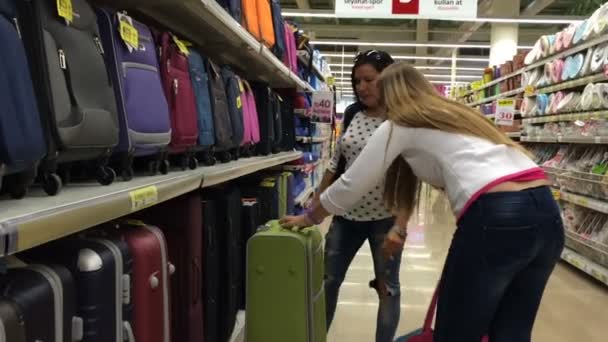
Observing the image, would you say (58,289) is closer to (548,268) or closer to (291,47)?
(548,268)

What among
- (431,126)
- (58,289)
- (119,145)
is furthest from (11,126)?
(431,126)

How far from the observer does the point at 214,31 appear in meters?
2.88

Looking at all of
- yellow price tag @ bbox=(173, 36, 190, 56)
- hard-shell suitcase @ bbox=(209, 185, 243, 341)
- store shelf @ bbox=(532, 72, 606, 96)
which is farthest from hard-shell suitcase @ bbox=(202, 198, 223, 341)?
store shelf @ bbox=(532, 72, 606, 96)

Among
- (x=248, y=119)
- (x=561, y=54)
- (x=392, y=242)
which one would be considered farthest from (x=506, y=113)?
(x=392, y=242)

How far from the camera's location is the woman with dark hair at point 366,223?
2.64 metres

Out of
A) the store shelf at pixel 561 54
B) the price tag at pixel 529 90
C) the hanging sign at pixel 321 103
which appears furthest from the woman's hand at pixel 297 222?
the price tag at pixel 529 90

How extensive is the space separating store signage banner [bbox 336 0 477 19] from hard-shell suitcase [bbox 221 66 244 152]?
16.2ft

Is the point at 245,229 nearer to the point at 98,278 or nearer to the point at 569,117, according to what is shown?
the point at 98,278

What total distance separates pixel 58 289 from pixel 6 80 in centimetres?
41

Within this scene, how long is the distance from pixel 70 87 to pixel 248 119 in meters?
1.94

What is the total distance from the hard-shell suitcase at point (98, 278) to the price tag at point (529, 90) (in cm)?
602

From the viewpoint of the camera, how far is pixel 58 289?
3.78ft

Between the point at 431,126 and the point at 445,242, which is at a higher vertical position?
the point at 431,126

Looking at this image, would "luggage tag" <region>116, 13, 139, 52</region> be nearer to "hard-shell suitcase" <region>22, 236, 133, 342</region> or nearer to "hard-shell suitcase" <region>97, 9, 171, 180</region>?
"hard-shell suitcase" <region>97, 9, 171, 180</region>
